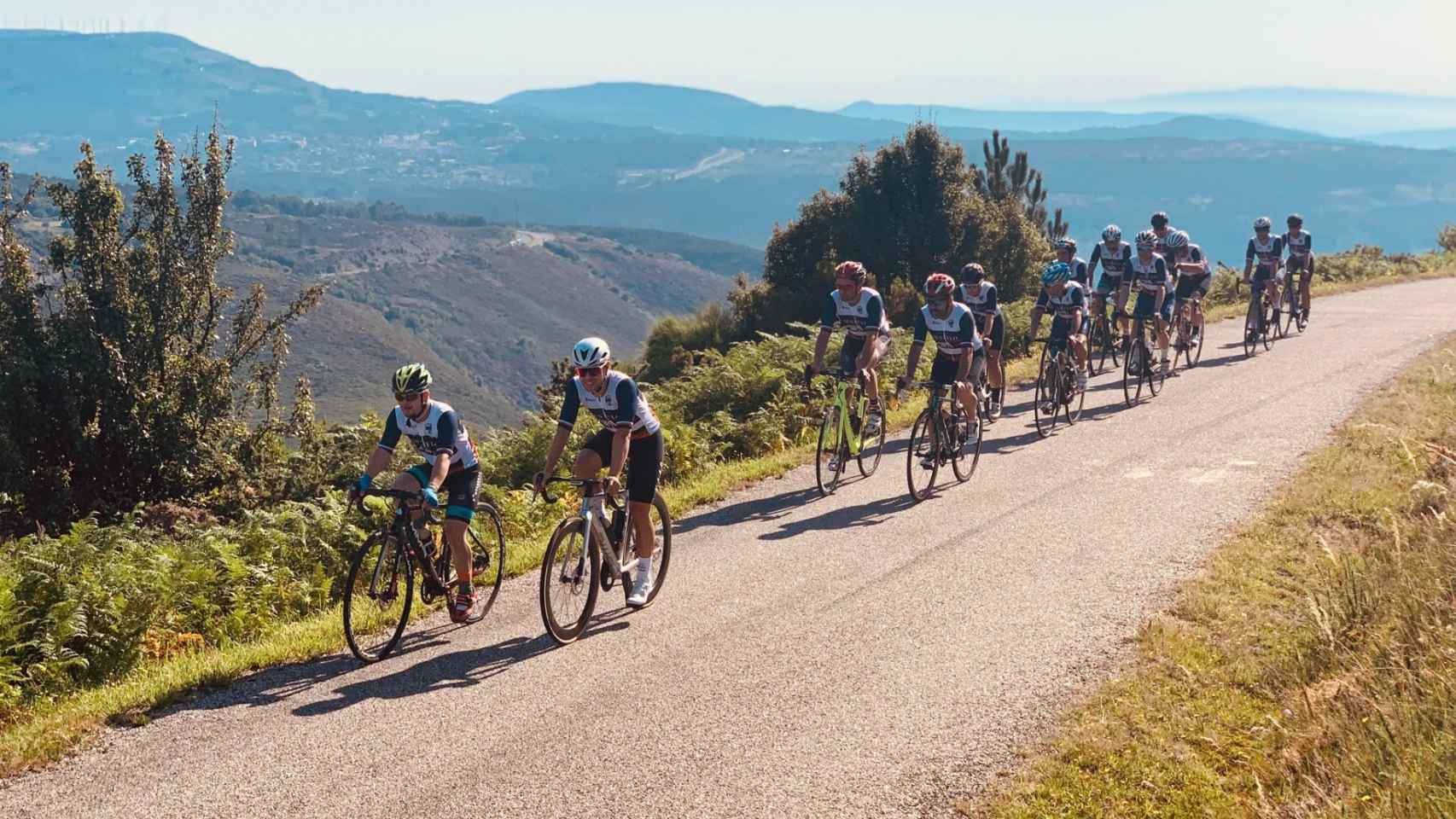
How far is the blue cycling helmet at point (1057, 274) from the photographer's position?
16.2 meters

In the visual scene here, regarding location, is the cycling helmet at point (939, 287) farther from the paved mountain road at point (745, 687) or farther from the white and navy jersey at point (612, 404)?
the white and navy jersey at point (612, 404)

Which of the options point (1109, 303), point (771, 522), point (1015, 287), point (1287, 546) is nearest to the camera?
point (1287, 546)

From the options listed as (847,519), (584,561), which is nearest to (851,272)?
(847,519)

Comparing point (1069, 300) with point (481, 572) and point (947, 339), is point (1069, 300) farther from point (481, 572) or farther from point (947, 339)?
point (481, 572)

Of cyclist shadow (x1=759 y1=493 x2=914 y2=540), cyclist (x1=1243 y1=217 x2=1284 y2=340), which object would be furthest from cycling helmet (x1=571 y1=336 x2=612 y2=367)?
cyclist (x1=1243 y1=217 x2=1284 y2=340)

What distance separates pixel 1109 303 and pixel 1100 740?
1960 centimetres

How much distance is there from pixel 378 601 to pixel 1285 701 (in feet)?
20.9

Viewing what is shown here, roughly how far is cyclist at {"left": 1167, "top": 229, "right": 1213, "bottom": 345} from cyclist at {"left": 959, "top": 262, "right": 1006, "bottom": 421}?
6.21 meters

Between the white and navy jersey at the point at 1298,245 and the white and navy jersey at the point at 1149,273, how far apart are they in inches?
292

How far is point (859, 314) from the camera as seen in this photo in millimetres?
13758

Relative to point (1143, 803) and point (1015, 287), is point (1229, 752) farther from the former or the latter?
point (1015, 287)

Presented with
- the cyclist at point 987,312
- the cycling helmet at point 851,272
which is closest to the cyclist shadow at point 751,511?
the cycling helmet at point 851,272

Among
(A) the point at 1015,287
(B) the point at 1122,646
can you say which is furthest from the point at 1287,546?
(A) the point at 1015,287

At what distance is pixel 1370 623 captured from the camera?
711 cm
